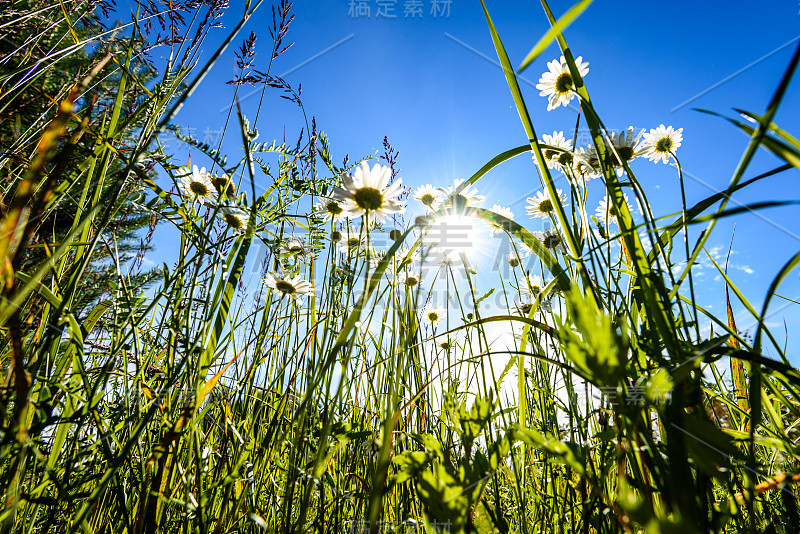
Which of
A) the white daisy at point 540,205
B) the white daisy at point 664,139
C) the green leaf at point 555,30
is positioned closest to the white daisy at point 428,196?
the white daisy at point 540,205

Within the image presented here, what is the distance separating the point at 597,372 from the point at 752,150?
0.97 feet

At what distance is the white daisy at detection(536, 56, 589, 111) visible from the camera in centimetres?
130

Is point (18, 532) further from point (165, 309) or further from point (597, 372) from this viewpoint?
point (597, 372)

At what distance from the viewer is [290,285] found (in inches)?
49.9

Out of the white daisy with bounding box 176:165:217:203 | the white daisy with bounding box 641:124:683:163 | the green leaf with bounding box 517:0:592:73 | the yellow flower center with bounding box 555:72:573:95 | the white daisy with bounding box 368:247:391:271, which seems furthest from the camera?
the white daisy with bounding box 641:124:683:163

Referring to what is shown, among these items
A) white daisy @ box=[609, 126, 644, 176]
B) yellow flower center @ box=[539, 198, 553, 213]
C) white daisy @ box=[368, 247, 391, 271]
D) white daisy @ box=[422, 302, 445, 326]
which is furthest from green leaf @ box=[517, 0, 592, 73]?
white daisy @ box=[422, 302, 445, 326]

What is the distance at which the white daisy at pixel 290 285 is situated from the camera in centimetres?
125

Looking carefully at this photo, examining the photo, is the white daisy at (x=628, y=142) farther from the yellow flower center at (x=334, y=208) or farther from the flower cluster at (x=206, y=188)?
the flower cluster at (x=206, y=188)

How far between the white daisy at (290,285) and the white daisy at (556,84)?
1.01m

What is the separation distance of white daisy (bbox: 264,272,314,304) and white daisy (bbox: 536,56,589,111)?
101cm

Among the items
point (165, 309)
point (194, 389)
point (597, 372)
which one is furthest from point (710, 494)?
point (165, 309)

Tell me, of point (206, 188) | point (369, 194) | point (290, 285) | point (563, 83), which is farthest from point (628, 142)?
point (206, 188)

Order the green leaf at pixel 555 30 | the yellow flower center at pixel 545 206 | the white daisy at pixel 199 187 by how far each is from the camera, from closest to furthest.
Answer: the green leaf at pixel 555 30 → the white daisy at pixel 199 187 → the yellow flower center at pixel 545 206

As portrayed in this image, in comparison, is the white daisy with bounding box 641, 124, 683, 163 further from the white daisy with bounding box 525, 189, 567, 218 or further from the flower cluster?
the flower cluster
